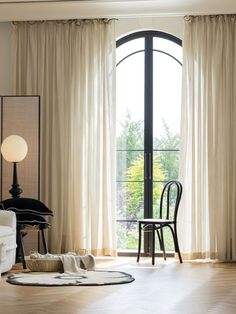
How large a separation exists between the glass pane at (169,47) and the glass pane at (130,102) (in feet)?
0.73

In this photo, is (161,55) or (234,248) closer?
(234,248)

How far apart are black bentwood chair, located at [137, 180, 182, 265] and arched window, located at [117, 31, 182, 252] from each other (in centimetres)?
12

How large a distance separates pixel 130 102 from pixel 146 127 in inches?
15.1

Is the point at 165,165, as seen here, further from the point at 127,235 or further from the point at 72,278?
the point at 72,278

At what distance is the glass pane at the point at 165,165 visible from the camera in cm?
805

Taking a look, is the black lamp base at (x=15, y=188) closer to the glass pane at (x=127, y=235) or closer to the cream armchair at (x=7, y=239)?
the cream armchair at (x=7, y=239)

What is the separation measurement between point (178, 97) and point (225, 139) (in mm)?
840

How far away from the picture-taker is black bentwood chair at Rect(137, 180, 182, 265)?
715cm

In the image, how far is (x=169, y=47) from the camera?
26.7ft

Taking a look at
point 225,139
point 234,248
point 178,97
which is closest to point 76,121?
point 178,97

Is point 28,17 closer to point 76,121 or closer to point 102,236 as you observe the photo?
point 76,121

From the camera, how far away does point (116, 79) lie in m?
8.11

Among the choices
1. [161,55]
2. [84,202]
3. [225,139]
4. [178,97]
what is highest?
[161,55]

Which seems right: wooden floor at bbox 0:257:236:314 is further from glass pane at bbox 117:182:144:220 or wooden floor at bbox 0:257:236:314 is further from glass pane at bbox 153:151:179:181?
glass pane at bbox 153:151:179:181
